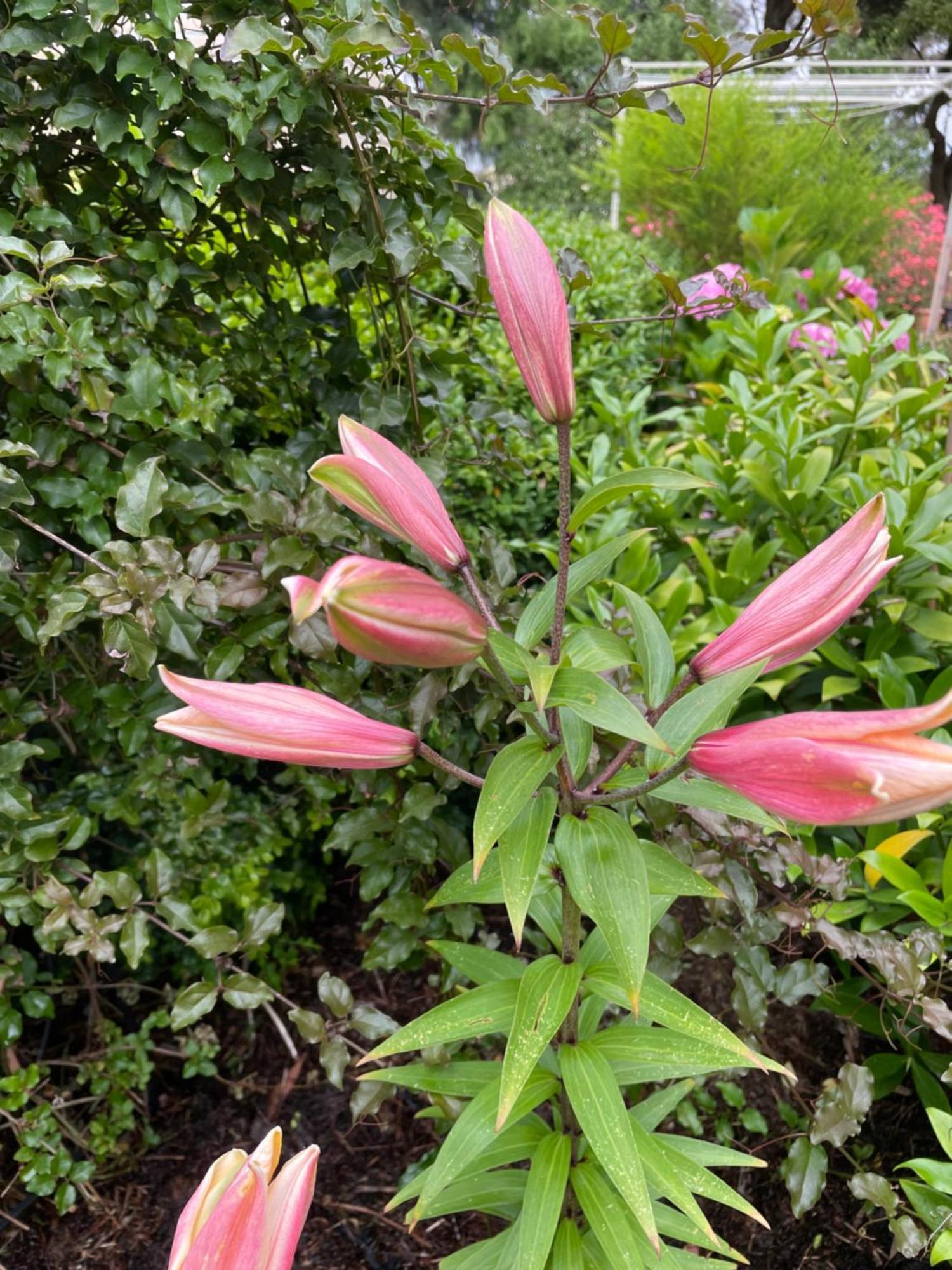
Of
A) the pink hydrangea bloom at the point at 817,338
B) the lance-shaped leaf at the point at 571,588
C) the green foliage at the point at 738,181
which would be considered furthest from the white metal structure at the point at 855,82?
the lance-shaped leaf at the point at 571,588

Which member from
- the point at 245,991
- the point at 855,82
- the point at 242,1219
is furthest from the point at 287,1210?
the point at 855,82

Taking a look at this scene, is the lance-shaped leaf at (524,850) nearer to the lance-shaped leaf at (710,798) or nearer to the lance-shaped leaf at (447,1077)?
the lance-shaped leaf at (710,798)

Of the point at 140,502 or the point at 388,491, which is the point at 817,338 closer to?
the point at 140,502

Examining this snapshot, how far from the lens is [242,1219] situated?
17.9 inches

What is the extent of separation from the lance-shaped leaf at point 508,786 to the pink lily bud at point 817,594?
0.52ft

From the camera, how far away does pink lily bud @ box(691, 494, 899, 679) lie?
56 centimetres

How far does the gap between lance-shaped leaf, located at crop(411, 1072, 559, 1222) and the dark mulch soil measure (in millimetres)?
326

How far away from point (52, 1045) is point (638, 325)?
2.58 meters

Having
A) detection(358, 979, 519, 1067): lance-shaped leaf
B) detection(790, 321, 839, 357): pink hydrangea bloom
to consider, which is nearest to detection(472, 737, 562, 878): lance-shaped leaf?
detection(358, 979, 519, 1067): lance-shaped leaf

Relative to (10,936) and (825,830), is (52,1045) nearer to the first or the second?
(10,936)

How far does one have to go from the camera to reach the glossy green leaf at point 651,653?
2.62 ft

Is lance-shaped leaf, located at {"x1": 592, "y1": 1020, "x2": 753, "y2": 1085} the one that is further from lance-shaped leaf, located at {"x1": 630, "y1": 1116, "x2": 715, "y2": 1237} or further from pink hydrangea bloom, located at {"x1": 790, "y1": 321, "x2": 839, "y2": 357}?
pink hydrangea bloom, located at {"x1": 790, "y1": 321, "x2": 839, "y2": 357}

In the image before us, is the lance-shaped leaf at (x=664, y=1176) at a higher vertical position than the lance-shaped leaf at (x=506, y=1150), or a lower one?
higher

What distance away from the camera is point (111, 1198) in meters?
1.28
